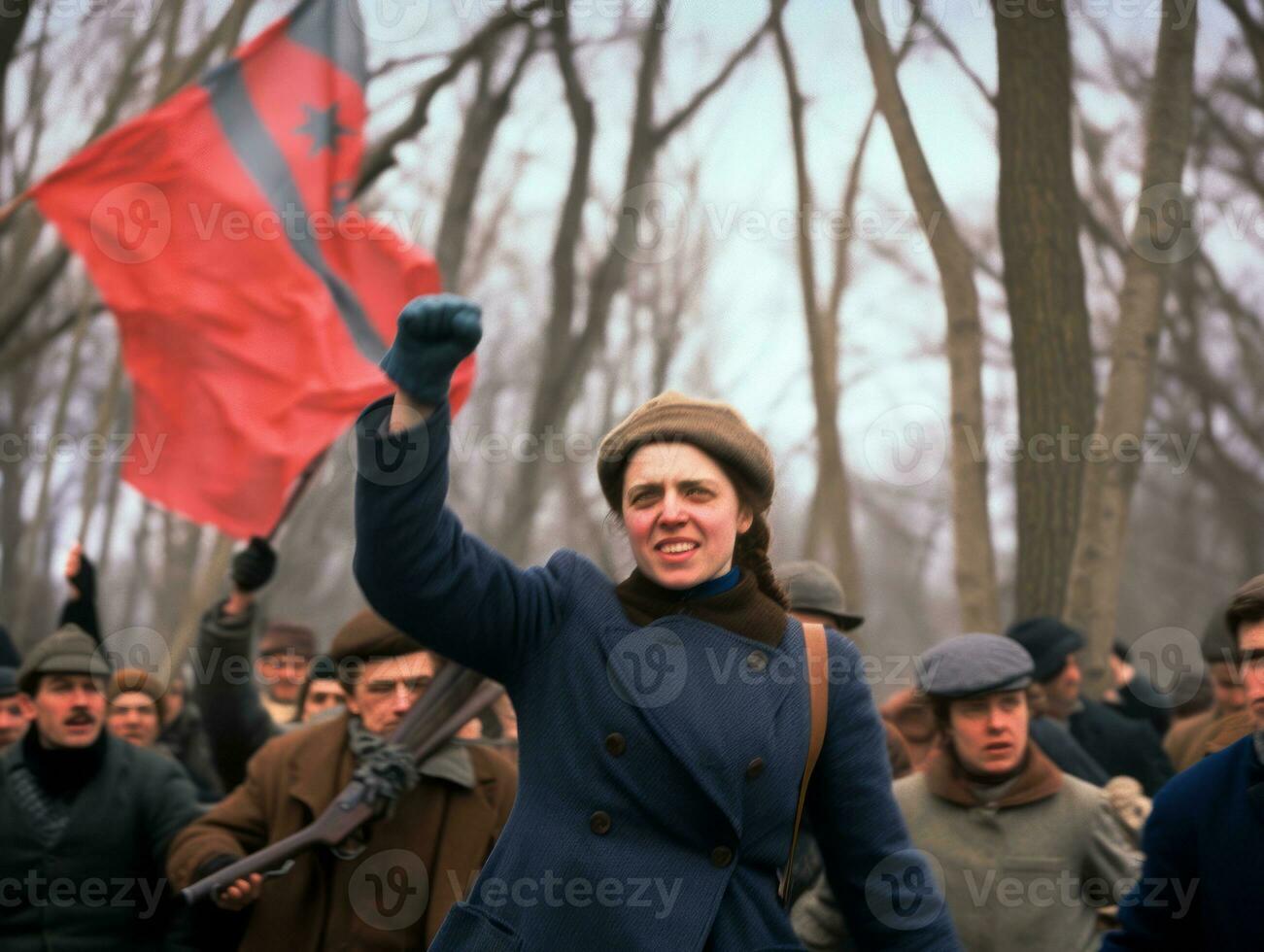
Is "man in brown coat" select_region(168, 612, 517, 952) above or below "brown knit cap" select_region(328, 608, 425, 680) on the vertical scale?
below

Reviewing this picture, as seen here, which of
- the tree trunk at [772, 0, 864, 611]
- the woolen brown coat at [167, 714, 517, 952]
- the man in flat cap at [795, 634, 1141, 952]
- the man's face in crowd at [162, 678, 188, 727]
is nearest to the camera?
the woolen brown coat at [167, 714, 517, 952]

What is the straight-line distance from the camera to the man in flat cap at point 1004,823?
204 inches

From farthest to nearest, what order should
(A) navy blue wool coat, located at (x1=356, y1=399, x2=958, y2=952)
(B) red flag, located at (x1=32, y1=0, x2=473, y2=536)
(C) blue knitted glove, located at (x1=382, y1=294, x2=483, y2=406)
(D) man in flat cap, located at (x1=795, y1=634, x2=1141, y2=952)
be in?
(B) red flag, located at (x1=32, y1=0, x2=473, y2=536) < (D) man in flat cap, located at (x1=795, y1=634, x2=1141, y2=952) < (A) navy blue wool coat, located at (x1=356, y1=399, x2=958, y2=952) < (C) blue knitted glove, located at (x1=382, y1=294, x2=483, y2=406)

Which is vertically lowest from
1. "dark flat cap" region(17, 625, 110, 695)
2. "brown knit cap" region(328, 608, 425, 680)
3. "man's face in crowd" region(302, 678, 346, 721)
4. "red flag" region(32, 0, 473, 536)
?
"man's face in crowd" region(302, 678, 346, 721)

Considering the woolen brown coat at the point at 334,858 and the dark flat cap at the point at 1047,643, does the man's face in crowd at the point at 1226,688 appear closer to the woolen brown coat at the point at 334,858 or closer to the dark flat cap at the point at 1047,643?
the dark flat cap at the point at 1047,643

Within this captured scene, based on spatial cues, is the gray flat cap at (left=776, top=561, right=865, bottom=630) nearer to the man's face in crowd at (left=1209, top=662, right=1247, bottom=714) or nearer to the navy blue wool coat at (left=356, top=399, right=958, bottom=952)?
the man's face in crowd at (left=1209, top=662, right=1247, bottom=714)

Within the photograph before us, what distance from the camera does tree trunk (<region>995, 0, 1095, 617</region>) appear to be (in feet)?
32.7

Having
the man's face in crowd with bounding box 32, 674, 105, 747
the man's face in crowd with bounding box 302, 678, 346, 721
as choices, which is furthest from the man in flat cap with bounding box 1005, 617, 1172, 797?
the man's face in crowd with bounding box 32, 674, 105, 747

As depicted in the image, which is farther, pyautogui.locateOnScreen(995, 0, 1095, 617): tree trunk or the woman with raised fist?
pyautogui.locateOnScreen(995, 0, 1095, 617): tree trunk

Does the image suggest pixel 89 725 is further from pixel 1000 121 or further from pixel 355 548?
pixel 1000 121

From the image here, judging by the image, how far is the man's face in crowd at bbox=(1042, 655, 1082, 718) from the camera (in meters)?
8.25

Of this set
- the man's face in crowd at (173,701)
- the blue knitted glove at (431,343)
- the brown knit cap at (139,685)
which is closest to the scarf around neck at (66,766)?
the brown knit cap at (139,685)

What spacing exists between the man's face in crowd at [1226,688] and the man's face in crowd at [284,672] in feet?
14.6

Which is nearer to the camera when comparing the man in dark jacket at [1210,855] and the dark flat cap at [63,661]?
the man in dark jacket at [1210,855]
